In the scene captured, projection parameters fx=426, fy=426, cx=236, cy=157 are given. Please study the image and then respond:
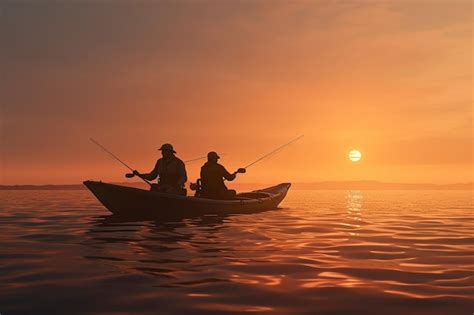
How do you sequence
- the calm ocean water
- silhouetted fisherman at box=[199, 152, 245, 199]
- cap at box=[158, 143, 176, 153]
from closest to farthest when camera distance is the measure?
the calm ocean water → cap at box=[158, 143, 176, 153] → silhouetted fisherman at box=[199, 152, 245, 199]

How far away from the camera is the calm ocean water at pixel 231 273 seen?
4.80 m

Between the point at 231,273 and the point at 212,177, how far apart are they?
10404mm

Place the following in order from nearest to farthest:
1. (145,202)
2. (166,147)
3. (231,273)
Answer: (231,273) < (145,202) < (166,147)

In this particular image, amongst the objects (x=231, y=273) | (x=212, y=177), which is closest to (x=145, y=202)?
(x=212, y=177)

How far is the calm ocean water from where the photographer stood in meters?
4.80

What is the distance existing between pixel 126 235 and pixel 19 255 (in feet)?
9.23

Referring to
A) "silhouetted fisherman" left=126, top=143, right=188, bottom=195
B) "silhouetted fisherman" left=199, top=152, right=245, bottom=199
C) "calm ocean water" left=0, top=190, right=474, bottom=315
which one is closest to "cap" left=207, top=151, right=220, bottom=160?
"silhouetted fisherman" left=199, top=152, right=245, bottom=199

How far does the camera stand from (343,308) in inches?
187

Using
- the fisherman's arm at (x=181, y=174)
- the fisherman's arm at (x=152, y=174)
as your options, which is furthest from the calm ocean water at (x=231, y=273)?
the fisherman's arm at (x=152, y=174)

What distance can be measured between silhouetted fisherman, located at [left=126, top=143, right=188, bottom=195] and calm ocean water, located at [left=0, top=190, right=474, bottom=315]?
410 cm

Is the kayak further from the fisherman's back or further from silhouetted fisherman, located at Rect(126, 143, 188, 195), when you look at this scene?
the fisherman's back

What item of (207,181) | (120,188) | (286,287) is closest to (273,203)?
(207,181)

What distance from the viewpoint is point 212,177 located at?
16.7 m

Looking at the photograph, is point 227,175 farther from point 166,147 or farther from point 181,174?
point 166,147
